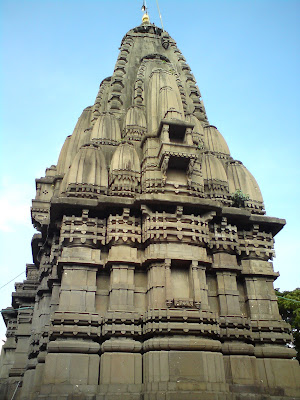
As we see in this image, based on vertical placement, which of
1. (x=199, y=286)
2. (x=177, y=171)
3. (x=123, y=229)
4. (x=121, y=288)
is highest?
(x=177, y=171)

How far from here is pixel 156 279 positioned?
13.7 m

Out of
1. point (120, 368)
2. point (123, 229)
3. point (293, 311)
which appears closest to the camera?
point (120, 368)

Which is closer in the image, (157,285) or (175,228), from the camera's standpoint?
(157,285)

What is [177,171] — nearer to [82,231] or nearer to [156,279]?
[82,231]

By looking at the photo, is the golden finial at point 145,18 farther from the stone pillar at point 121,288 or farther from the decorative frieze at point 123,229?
the stone pillar at point 121,288

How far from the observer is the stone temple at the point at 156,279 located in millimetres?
12109

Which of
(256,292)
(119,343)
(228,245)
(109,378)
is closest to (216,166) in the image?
(228,245)

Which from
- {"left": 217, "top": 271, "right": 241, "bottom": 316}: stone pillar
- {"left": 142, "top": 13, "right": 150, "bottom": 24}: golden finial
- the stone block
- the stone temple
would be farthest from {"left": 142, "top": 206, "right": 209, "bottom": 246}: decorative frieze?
{"left": 142, "top": 13, "right": 150, "bottom": 24}: golden finial

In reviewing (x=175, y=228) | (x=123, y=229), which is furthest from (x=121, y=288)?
(x=175, y=228)

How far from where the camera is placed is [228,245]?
1551 centimetres

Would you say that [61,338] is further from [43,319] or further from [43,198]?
[43,198]

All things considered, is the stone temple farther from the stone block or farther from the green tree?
the green tree

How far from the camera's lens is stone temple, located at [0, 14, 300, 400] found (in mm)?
12109

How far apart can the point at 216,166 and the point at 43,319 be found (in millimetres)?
11140
